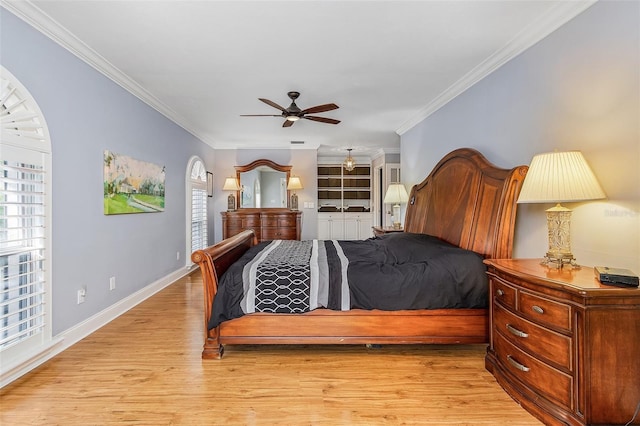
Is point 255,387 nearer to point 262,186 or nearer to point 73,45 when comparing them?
point 73,45

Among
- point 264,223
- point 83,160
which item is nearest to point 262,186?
point 264,223

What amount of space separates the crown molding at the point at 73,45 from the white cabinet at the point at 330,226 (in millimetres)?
4484

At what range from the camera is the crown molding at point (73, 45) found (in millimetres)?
2211

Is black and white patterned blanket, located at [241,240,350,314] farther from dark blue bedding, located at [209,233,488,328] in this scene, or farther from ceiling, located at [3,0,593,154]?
ceiling, located at [3,0,593,154]

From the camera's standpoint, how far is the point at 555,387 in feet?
5.56

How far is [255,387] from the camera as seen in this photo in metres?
A: 2.12

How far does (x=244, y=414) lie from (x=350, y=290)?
109 cm

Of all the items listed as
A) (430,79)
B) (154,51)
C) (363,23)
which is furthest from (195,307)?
(430,79)

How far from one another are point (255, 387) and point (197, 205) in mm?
4409

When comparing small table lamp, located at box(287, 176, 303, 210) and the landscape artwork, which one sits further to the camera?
small table lamp, located at box(287, 176, 303, 210)

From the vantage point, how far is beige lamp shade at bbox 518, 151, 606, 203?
189cm

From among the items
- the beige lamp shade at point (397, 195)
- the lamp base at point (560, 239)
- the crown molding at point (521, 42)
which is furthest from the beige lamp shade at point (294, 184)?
the lamp base at point (560, 239)

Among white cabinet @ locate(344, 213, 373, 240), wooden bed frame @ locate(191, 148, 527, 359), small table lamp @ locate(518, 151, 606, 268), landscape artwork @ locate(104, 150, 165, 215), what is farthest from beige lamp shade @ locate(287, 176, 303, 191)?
small table lamp @ locate(518, 151, 606, 268)

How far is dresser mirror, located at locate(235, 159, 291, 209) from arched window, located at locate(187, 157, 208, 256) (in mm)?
864
